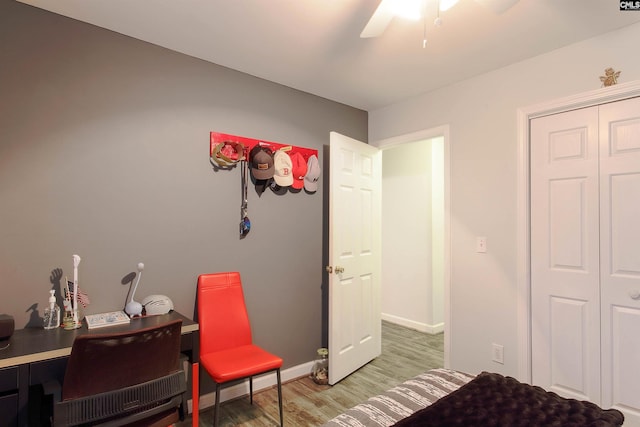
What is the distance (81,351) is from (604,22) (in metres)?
3.12

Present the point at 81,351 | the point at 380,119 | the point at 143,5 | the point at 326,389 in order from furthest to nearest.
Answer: the point at 380,119 < the point at 326,389 < the point at 143,5 < the point at 81,351

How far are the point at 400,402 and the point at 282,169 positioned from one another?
190cm

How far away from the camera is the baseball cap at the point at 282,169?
275 cm

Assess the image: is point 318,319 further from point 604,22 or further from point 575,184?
point 604,22

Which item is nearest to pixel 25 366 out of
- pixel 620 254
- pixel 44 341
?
pixel 44 341

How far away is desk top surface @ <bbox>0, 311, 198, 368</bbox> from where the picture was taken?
1413 millimetres

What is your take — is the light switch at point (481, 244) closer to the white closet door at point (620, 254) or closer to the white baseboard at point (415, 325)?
the white closet door at point (620, 254)

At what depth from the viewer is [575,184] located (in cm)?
223

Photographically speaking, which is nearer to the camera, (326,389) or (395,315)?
(326,389)

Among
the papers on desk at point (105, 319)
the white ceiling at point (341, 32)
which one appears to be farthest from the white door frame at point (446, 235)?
the papers on desk at point (105, 319)

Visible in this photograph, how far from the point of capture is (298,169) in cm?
292

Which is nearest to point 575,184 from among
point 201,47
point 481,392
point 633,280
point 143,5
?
point 633,280

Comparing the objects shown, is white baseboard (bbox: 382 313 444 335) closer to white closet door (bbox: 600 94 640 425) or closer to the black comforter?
white closet door (bbox: 600 94 640 425)

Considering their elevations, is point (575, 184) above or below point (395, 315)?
above
